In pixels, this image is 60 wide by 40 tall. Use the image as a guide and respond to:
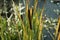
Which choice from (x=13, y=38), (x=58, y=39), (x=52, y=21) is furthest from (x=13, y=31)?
(x=58, y=39)

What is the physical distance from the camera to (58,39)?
83cm

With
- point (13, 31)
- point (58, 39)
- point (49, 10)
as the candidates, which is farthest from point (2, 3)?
point (58, 39)

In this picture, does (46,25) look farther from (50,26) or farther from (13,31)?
(13,31)

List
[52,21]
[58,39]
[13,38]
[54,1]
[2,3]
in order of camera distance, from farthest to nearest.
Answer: [54,1] → [2,3] → [52,21] → [13,38] → [58,39]

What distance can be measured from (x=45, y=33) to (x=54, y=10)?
561 mm

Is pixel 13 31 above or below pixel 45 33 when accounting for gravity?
above

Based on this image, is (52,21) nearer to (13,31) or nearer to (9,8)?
(9,8)

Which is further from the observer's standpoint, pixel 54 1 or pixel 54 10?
pixel 54 1

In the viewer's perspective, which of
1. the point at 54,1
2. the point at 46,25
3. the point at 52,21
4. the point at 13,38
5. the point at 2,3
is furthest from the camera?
the point at 54,1

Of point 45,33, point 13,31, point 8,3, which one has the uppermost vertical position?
point 8,3

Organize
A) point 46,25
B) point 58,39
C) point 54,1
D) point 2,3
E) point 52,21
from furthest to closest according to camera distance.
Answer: point 54,1 < point 2,3 < point 52,21 < point 46,25 < point 58,39

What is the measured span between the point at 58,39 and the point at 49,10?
7.24ft

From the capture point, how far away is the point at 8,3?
9.49ft

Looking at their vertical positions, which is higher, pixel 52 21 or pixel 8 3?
pixel 8 3
